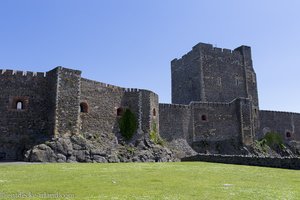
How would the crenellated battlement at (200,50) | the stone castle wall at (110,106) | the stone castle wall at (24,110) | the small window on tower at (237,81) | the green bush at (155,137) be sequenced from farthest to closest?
the small window on tower at (237,81) < the crenellated battlement at (200,50) < the green bush at (155,137) < the stone castle wall at (110,106) < the stone castle wall at (24,110)

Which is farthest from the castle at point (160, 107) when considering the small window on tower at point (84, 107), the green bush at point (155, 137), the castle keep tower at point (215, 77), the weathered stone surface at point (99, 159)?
the weathered stone surface at point (99, 159)

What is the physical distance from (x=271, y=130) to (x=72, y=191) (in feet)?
130

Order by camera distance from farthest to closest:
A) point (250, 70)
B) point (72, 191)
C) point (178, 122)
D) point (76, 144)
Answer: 1. point (250, 70)
2. point (178, 122)
3. point (76, 144)
4. point (72, 191)

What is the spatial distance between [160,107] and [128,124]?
559 cm

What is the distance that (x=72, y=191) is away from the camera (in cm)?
1013

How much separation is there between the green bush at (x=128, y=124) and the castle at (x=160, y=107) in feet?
1.57

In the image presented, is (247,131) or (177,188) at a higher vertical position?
(247,131)

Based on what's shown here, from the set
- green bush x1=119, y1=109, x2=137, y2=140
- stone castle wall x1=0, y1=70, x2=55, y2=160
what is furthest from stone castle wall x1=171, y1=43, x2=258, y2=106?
stone castle wall x1=0, y1=70, x2=55, y2=160

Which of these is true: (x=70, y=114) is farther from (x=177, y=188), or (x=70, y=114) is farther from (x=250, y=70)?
(x=250, y=70)

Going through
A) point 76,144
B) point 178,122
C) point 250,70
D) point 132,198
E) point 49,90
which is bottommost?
point 132,198

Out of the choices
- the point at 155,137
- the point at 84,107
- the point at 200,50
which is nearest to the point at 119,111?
the point at 84,107

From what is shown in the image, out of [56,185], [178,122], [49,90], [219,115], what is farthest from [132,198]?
[219,115]

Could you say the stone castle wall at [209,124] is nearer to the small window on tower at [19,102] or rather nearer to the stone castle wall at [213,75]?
the stone castle wall at [213,75]

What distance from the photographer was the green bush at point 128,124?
29.5 meters
